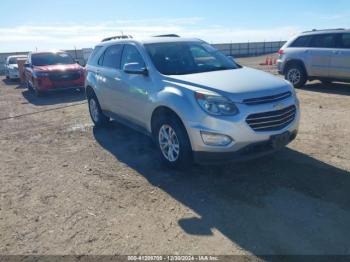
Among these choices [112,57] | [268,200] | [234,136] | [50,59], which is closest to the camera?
[268,200]

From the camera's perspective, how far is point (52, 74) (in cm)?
1270

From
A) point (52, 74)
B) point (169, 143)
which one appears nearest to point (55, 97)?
point (52, 74)

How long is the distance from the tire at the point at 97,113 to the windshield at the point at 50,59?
22.3 feet

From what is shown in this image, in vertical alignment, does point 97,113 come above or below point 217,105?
below

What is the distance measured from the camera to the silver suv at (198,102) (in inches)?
168

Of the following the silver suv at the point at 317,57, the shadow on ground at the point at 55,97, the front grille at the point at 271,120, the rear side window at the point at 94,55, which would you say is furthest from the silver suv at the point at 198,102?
the shadow on ground at the point at 55,97

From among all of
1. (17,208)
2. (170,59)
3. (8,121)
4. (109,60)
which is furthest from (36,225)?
(8,121)

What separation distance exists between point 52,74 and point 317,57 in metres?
9.26

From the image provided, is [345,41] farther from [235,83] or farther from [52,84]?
[52,84]

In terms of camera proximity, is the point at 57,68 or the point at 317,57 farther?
the point at 57,68

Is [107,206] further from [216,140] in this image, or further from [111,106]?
[111,106]

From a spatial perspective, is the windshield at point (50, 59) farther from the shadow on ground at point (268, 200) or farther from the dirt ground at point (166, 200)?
the shadow on ground at point (268, 200)

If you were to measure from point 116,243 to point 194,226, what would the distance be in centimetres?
83

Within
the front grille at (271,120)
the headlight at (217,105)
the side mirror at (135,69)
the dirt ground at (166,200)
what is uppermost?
the side mirror at (135,69)
